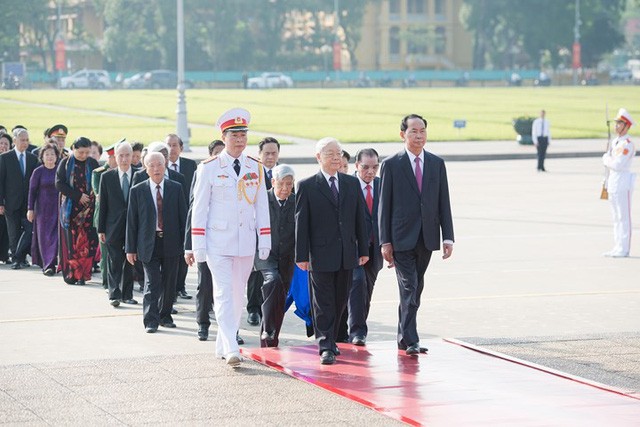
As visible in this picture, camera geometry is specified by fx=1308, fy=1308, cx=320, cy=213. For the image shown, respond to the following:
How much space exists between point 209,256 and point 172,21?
356ft

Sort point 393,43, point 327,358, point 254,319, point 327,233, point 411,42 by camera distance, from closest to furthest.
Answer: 1. point 327,358
2. point 327,233
3. point 254,319
4. point 411,42
5. point 393,43

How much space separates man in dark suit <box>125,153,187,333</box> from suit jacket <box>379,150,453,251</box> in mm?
2436

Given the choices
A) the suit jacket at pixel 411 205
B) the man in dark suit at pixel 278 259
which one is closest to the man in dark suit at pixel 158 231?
the man in dark suit at pixel 278 259

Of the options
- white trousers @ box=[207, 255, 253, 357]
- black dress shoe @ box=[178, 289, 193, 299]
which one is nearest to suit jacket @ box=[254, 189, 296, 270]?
white trousers @ box=[207, 255, 253, 357]

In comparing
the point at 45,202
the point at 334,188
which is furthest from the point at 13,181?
the point at 334,188

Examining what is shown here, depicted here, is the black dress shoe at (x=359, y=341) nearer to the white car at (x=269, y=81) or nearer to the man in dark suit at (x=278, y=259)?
the man in dark suit at (x=278, y=259)

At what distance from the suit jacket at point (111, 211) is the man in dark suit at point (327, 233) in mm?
3626

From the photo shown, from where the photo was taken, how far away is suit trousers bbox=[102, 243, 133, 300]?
12.9 metres

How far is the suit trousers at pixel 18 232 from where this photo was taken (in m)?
16.3

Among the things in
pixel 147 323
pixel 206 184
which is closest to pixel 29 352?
pixel 147 323

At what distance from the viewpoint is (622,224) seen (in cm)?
1648

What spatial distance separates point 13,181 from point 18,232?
70cm

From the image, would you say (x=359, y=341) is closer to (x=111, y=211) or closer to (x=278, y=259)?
(x=278, y=259)

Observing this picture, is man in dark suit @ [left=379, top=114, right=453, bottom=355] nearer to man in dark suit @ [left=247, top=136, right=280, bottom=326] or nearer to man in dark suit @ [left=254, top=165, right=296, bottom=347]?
man in dark suit @ [left=254, top=165, right=296, bottom=347]
